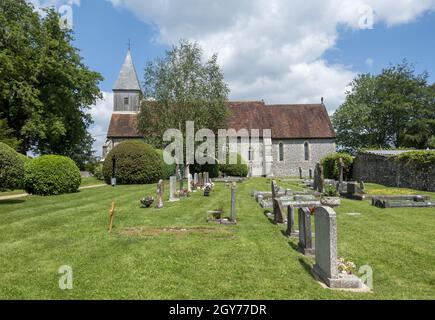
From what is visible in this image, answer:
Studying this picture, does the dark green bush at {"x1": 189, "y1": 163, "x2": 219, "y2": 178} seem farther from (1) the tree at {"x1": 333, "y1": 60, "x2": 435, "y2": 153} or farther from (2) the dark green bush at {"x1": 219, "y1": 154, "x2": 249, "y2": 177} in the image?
(1) the tree at {"x1": 333, "y1": 60, "x2": 435, "y2": 153}

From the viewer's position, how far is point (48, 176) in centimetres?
1947

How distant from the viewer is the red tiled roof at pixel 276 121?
157 feet

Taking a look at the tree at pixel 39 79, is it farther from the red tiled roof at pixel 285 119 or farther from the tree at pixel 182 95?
the red tiled roof at pixel 285 119

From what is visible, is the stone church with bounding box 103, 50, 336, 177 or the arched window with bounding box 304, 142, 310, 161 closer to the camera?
the stone church with bounding box 103, 50, 336, 177

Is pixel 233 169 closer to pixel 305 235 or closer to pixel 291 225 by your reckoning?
pixel 291 225

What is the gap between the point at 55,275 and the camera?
19.1 feet

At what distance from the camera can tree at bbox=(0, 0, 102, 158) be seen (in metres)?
28.0

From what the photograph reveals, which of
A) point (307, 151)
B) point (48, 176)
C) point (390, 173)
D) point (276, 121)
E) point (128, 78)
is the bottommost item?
point (390, 173)

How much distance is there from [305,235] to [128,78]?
4974 centimetres

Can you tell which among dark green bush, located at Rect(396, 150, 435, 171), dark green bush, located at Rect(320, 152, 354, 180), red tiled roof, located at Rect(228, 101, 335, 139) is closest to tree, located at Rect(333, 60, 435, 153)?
red tiled roof, located at Rect(228, 101, 335, 139)

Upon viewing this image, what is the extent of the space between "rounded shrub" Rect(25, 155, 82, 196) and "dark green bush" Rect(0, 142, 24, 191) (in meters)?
3.99

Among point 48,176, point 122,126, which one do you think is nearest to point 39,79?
point 48,176

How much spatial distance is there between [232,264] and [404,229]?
5.96m
